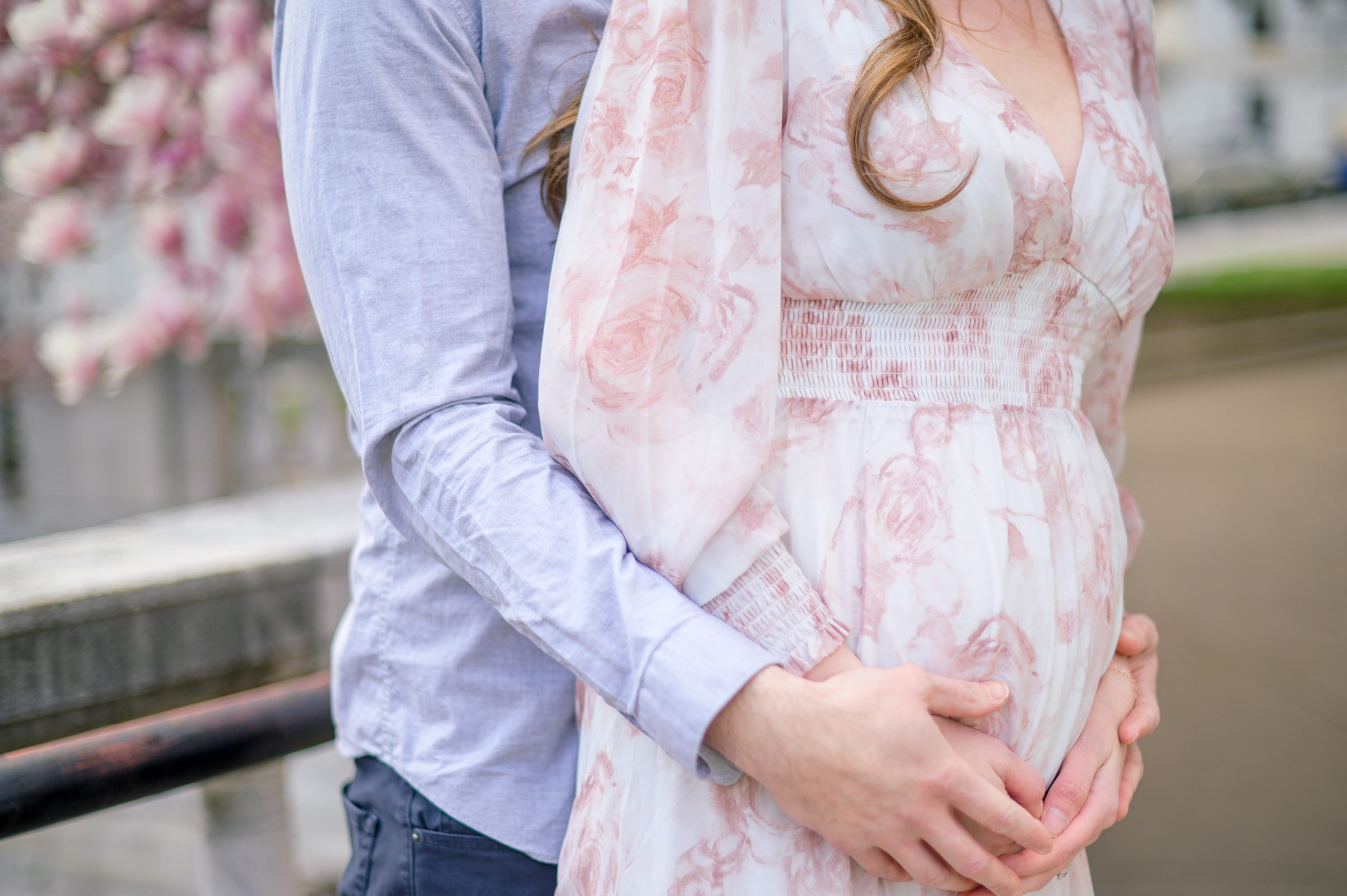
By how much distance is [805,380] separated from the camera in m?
0.89

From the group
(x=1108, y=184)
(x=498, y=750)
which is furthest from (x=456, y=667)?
(x=1108, y=184)

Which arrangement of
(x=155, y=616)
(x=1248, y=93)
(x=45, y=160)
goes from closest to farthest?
(x=155, y=616)
(x=45, y=160)
(x=1248, y=93)

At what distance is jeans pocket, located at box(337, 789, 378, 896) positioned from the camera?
1029 millimetres

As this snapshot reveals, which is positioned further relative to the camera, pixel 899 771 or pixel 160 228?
pixel 160 228

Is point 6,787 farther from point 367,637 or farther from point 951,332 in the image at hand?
point 951,332

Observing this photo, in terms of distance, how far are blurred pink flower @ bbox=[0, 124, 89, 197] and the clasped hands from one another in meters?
1.84

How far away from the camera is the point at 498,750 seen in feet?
3.17

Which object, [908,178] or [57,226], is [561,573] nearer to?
[908,178]

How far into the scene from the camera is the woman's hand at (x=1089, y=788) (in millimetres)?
855

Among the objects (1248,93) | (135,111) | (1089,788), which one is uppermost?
(1248,93)

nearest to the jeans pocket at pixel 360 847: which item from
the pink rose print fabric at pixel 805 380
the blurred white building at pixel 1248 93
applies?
the pink rose print fabric at pixel 805 380

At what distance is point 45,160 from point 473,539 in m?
1.65

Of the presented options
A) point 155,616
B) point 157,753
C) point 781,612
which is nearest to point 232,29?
point 155,616

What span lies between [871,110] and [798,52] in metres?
0.08
